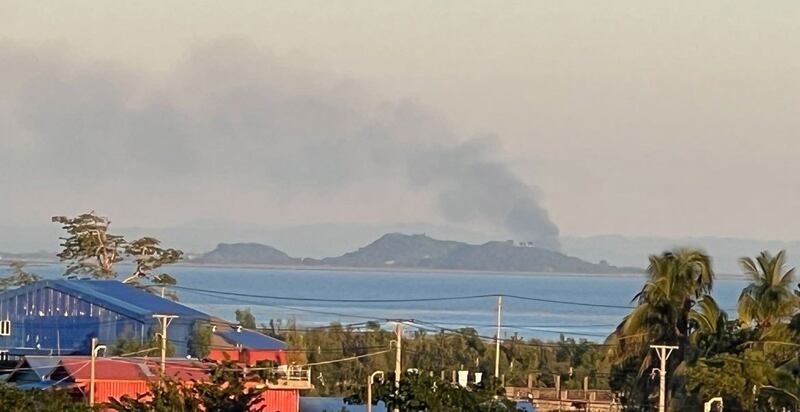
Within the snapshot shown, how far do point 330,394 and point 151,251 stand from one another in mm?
17816

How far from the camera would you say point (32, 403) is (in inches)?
1244

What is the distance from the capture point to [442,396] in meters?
37.1

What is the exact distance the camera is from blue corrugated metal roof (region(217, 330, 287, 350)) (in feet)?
193

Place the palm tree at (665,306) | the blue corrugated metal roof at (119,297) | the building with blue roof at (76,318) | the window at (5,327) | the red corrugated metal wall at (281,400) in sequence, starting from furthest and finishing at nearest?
the window at (5,327) < the blue corrugated metal roof at (119,297) < the building with blue roof at (76,318) < the palm tree at (665,306) < the red corrugated metal wall at (281,400)

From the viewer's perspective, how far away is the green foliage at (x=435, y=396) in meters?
37.1

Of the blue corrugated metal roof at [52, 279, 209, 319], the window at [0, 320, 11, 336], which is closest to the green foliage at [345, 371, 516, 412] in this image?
the blue corrugated metal roof at [52, 279, 209, 319]

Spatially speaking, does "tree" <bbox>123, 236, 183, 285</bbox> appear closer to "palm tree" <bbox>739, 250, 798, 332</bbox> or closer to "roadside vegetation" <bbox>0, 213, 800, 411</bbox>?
"roadside vegetation" <bbox>0, 213, 800, 411</bbox>

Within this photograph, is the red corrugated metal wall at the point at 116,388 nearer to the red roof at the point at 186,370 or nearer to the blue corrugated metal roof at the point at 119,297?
the red roof at the point at 186,370

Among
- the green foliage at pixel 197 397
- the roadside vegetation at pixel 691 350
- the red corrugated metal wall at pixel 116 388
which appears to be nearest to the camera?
the green foliage at pixel 197 397

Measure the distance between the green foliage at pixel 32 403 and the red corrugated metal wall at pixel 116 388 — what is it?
38.3 feet

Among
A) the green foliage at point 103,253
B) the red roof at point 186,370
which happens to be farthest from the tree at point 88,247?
the red roof at point 186,370

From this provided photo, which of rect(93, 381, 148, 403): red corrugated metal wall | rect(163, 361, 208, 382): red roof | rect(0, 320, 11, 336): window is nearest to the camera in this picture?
rect(163, 361, 208, 382): red roof

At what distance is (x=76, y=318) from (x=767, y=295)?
23.3 m

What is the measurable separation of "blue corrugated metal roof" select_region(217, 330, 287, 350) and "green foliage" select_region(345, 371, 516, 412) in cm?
1928
